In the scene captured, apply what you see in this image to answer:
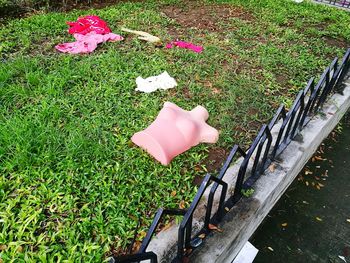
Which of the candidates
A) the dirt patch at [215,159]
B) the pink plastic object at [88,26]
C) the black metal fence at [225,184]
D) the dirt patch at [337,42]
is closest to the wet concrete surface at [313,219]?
the black metal fence at [225,184]

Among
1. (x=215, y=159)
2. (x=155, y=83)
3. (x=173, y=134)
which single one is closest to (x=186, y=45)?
(x=155, y=83)

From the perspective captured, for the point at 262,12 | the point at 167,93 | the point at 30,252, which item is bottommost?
the point at 30,252

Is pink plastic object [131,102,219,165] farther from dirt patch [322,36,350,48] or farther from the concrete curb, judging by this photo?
dirt patch [322,36,350,48]

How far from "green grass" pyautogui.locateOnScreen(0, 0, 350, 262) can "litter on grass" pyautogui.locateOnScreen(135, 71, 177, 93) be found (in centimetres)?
11

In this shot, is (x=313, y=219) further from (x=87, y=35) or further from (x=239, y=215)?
(x=87, y=35)

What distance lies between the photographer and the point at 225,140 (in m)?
3.42

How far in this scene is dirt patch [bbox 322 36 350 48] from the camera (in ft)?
19.1

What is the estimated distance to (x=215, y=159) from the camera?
10.5 feet

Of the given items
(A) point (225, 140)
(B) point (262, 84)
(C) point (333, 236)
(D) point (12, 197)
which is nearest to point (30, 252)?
(D) point (12, 197)

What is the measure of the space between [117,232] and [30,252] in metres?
0.62

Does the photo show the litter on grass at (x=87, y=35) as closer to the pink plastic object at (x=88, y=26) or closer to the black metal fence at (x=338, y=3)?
the pink plastic object at (x=88, y=26)

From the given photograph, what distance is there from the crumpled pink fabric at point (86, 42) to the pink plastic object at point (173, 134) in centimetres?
212

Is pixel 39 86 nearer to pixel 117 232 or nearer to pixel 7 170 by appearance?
pixel 7 170

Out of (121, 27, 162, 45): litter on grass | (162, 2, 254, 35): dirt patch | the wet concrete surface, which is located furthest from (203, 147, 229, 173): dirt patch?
(162, 2, 254, 35): dirt patch
